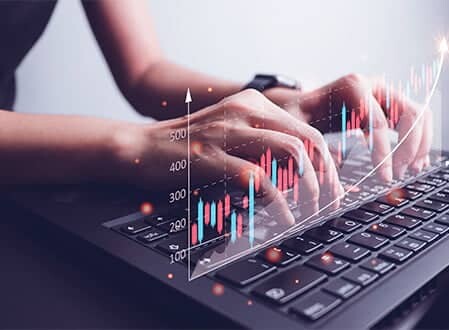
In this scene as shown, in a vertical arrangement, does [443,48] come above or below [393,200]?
above

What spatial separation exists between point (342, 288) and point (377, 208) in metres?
0.14

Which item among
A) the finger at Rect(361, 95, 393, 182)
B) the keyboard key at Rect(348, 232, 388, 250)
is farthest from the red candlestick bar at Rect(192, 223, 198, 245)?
the finger at Rect(361, 95, 393, 182)

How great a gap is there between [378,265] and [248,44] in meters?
0.35

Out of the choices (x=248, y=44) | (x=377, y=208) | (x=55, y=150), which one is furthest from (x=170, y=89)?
(x=377, y=208)

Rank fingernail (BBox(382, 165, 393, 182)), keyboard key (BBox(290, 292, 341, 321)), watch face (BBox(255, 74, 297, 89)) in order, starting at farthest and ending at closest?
watch face (BBox(255, 74, 297, 89)) → fingernail (BBox(382, 165, 393, 182)) → keyboard key (BBox(290, 292, 341, 321))

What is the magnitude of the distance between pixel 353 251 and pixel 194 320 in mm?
114

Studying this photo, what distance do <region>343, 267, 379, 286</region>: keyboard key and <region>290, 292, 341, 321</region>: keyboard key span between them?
0.02 m

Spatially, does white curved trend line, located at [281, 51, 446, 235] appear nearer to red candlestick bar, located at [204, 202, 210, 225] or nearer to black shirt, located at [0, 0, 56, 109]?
red candlestick bar, located at [204, 202, 210, 225]

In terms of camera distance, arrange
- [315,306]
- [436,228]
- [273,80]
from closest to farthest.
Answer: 1. [315,306]
2. [436,228]
3. [273,80]

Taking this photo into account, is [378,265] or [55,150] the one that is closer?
[378,265]

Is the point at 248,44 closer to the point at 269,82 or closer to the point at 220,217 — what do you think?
the point at 269,82

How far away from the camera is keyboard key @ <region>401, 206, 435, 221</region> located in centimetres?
38

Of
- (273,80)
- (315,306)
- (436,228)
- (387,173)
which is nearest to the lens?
(315,306)

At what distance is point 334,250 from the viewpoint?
1.05ft
